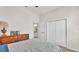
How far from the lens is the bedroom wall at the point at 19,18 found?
4.95ft

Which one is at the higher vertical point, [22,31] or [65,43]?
[22,31]

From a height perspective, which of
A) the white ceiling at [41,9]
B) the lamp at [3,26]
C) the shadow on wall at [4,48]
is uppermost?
the white ceiling at [41,9]

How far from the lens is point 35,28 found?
163cm

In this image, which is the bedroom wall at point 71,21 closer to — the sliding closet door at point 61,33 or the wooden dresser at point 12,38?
the sliding closet door at point 61,33

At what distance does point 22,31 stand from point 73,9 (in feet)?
2.78

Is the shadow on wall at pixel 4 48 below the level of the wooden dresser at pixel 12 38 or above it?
below

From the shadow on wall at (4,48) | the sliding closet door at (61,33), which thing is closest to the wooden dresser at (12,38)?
the shadow on wall at (4,48)

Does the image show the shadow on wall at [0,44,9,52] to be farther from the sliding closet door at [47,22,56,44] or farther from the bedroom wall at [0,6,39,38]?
the sliding closet door at [47,22,56,44]

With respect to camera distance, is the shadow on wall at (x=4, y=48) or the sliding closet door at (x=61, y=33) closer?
the shadow on wall at (x=4, y=48)

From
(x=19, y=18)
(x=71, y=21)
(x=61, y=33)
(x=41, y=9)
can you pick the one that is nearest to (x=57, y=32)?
(x=61, y=33)

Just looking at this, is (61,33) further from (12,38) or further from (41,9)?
(12,38)
